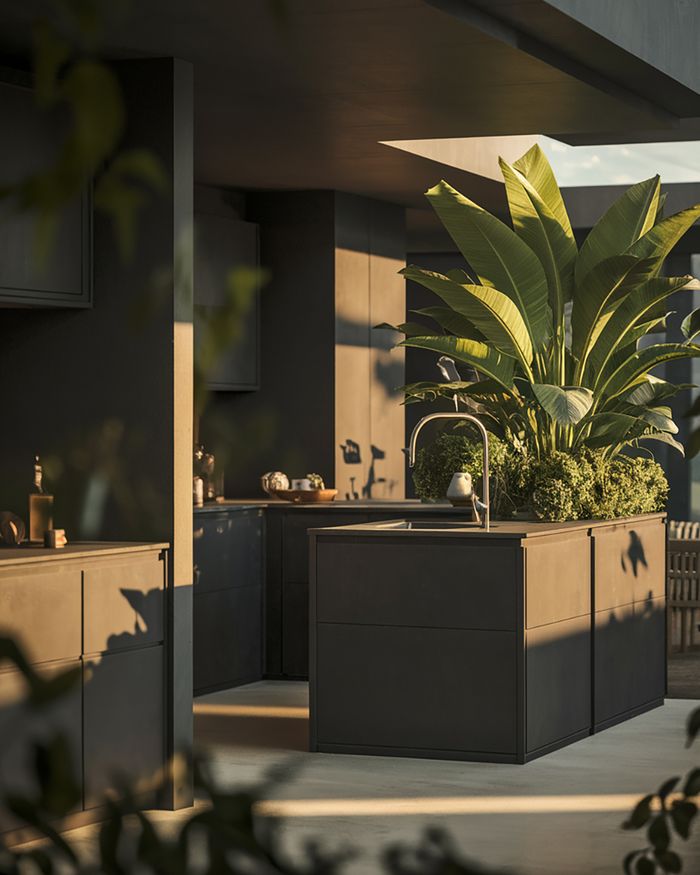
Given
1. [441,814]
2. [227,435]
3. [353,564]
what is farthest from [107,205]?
[353,564]

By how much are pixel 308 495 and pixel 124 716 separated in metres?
3.21

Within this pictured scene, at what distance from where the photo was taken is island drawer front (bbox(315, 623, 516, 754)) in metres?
5.69

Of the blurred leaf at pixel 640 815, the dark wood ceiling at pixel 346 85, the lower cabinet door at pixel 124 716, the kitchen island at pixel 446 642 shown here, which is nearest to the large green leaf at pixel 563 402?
the kitchen island at pixel 446 642

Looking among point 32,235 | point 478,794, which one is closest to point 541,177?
point 478,794

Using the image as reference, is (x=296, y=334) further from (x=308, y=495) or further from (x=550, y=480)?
(x=550, y=480)

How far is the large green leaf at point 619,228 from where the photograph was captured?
6965 mm

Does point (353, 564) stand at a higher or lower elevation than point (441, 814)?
higher

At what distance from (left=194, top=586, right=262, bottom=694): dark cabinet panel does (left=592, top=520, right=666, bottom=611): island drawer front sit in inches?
75.2

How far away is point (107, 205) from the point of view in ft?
1.78

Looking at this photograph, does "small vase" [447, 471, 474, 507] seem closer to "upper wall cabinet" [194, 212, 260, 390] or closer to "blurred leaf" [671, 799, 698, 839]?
"upper wall cabinet" [194, 212, 260, 390]

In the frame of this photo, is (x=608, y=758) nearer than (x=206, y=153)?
Yes

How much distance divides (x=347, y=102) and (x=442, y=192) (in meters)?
0.82

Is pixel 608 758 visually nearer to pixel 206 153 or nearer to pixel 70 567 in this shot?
pixel 70 567

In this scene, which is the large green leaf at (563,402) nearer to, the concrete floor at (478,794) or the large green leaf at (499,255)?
the large green leaf at (499,255)
